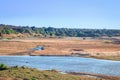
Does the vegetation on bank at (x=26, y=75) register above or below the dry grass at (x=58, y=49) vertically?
above

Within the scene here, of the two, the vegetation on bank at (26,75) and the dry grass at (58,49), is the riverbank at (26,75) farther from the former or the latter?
the dry grass at (58,49)

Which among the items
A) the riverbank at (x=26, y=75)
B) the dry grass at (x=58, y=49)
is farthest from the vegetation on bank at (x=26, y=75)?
the dry grass at (x=58, y=49)

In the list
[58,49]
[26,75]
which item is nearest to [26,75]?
[26,75]

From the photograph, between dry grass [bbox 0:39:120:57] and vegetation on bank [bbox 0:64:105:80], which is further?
dry grass [bbox 0:39:120:57]

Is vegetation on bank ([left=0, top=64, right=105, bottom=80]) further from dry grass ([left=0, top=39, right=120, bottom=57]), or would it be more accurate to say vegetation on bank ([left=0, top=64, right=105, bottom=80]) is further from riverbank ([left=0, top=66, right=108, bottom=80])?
dry grass ([left=0, top=39, right=120, bottom=57])

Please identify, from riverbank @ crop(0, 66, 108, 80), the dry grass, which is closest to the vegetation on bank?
riverbank @ crop(0, 66, 108, 80)

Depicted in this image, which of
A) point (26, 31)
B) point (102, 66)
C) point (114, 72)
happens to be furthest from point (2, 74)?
point (26, 31)

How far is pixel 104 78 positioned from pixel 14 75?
1016cm

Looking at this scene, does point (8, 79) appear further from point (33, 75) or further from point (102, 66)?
point (102, 66)

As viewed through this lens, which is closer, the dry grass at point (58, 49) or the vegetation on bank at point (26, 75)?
the vegetation on bank at point (26, 75)

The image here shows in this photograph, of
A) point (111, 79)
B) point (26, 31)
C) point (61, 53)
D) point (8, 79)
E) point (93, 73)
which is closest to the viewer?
point (8, 79)

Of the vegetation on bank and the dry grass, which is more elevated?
the vegetation on bank

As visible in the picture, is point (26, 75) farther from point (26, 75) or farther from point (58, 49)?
point (58, 49)

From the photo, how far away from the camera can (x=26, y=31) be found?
522ft
